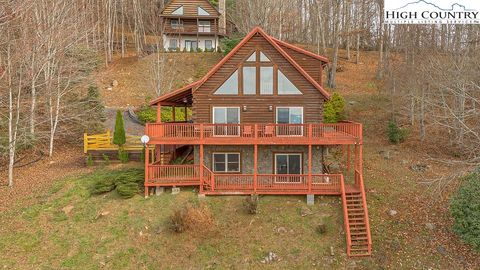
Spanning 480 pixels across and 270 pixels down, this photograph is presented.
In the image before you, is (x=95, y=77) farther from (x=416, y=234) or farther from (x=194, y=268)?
(x=416, y=234)

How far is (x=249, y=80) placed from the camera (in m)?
19.2

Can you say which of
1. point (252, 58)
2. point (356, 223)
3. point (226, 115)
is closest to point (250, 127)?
point (226, 115)

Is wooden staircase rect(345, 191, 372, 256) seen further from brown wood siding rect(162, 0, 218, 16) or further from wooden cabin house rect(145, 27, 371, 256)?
brown wood siding rect(162, 0, 218, 16)

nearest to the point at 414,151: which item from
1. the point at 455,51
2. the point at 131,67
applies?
the point at 455,51

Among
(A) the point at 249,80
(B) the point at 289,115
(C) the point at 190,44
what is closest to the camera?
(A) the point at 249,80

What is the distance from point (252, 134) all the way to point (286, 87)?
10.9 feet

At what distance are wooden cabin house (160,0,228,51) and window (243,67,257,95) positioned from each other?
106 ft

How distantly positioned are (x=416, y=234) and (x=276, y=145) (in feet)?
24.9

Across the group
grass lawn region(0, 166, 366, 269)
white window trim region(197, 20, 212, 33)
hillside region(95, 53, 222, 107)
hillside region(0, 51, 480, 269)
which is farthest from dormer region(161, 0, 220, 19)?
grass lawn region(0, 166, 366, 269)

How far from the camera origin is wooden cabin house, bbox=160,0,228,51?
5053 centimetres

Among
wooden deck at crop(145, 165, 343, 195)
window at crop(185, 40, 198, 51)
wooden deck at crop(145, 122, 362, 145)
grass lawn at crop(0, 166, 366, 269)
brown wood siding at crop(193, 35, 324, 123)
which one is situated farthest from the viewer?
window at crop(185, 40, 198, 51)

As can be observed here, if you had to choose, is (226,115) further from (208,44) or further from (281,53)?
(208,44)

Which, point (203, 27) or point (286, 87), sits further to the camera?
point (203, 27)

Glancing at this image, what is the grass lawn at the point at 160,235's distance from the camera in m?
14.2
